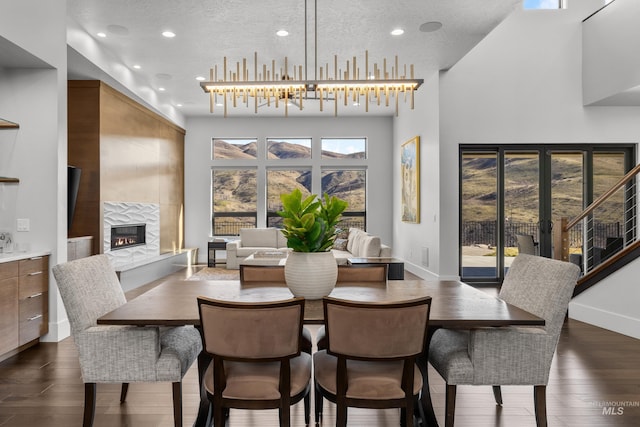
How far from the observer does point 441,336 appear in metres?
2.30

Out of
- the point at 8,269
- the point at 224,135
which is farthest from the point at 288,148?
the point at 8,269

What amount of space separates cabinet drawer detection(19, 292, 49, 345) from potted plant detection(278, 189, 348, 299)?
8.38 feet

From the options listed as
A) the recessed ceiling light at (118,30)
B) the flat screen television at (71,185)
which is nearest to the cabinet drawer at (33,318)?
the flat screen television at (71,185)

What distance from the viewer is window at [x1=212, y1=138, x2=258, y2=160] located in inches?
359

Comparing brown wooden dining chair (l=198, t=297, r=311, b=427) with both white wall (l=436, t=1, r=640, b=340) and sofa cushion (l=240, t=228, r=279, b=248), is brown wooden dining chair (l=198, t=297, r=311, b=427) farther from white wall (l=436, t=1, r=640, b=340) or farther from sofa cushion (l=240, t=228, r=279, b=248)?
sofa cushion (l=240, t=228, r=279, b=248)

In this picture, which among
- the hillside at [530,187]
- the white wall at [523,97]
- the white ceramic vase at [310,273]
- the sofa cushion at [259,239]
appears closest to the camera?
the white ceramic vase at [310,273]

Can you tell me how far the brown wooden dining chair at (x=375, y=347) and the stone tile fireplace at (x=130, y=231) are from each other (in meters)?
4.87

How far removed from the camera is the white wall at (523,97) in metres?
6.21

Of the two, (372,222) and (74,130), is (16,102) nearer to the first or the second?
(74,130)

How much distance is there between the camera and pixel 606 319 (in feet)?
13.1

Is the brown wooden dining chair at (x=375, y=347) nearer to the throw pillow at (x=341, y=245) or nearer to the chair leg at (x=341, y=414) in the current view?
the chair leg at (x=341, y=414)

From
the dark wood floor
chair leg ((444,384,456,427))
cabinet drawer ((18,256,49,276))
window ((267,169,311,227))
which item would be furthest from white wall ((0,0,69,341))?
window ((267,169,311,227))

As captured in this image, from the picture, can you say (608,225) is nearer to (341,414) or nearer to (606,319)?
(606,319)

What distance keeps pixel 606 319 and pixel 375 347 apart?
359cm
